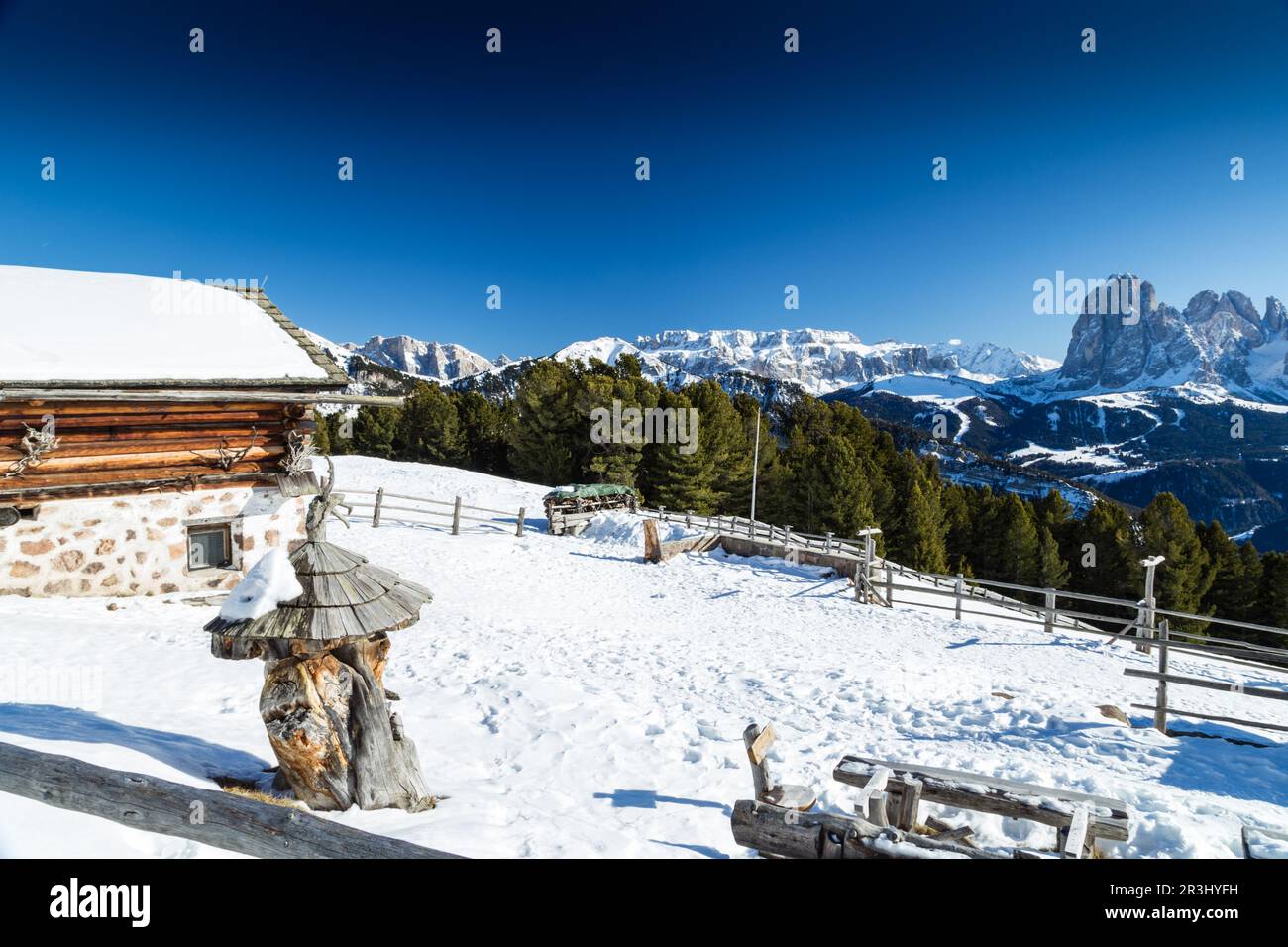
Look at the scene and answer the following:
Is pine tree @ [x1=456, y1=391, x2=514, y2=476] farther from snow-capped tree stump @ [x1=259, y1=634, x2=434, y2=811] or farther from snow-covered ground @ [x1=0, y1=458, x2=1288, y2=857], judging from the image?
snow-capped tree stump @ [x1=259, y1=634, x2=434, y2=811]

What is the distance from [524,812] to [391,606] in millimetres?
2142

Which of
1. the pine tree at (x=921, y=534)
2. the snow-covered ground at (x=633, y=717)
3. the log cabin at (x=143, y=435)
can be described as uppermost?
the log cabin at (x=143, y=435)

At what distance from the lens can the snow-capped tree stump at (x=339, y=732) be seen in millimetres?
4871

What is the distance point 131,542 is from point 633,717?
8.81 metres

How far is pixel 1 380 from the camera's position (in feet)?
28.3

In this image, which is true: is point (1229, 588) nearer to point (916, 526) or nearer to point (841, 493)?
point (916, 526)

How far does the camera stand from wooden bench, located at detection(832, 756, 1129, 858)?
A: 15.7 ft

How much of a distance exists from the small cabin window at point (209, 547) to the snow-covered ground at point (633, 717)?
0.91 m

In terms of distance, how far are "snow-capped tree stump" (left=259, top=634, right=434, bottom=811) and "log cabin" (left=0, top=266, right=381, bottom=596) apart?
23.4ft

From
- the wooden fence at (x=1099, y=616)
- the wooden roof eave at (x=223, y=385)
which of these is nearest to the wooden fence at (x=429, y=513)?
the wooden fence at (x=1099, y=616)

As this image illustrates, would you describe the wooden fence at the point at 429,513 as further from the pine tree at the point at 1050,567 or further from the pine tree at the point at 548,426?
the pine tree at the point at 1050,567

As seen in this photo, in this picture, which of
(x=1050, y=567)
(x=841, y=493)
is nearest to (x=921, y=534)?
(x=841, y=493)
